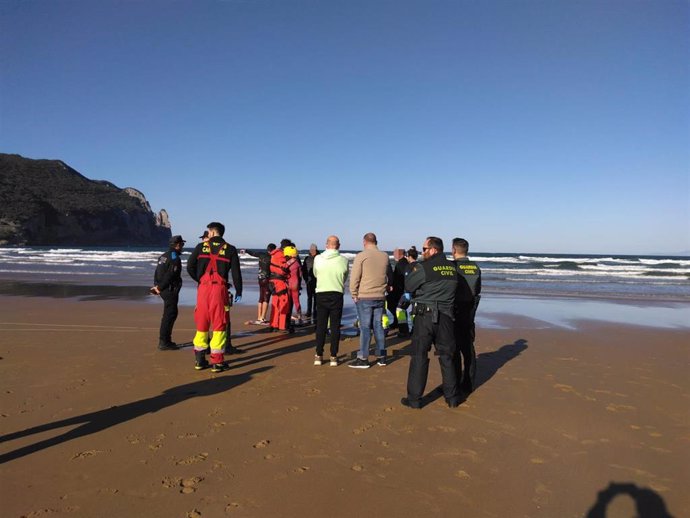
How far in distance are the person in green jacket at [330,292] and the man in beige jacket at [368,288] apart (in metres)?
0.24

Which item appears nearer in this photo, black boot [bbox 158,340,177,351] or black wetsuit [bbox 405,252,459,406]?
black wetsuit [bbox 405,252,459,406]

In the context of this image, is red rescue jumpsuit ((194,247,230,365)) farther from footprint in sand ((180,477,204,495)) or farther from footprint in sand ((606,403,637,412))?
footprint in sand ((606,403,637,412))

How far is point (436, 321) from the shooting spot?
458 cm

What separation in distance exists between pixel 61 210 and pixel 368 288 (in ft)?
359

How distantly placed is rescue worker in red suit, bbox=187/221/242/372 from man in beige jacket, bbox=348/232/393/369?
1.68m

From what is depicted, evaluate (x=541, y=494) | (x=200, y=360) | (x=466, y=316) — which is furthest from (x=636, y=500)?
(x=200, y=360)

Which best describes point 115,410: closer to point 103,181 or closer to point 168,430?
point 168,430

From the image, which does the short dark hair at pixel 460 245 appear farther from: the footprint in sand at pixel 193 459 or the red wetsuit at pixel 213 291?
the footprint in sand at pixel 193 459

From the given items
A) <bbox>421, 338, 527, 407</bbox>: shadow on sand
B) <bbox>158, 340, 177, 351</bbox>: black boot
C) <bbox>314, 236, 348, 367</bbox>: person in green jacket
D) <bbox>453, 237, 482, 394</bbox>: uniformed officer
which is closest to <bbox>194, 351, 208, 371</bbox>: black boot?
<bbox>158, 340, 177, 351</bbox>: black boot

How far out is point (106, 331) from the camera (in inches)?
333

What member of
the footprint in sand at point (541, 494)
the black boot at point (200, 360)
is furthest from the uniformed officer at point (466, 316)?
the black boot at point (200, 360)

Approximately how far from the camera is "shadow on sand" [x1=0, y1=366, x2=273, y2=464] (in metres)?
3.47

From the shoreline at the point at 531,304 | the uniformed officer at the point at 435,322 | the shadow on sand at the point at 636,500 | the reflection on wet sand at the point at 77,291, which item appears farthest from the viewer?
the reflection on wet sand at the point at 77,291

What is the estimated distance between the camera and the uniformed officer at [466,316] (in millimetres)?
5059
